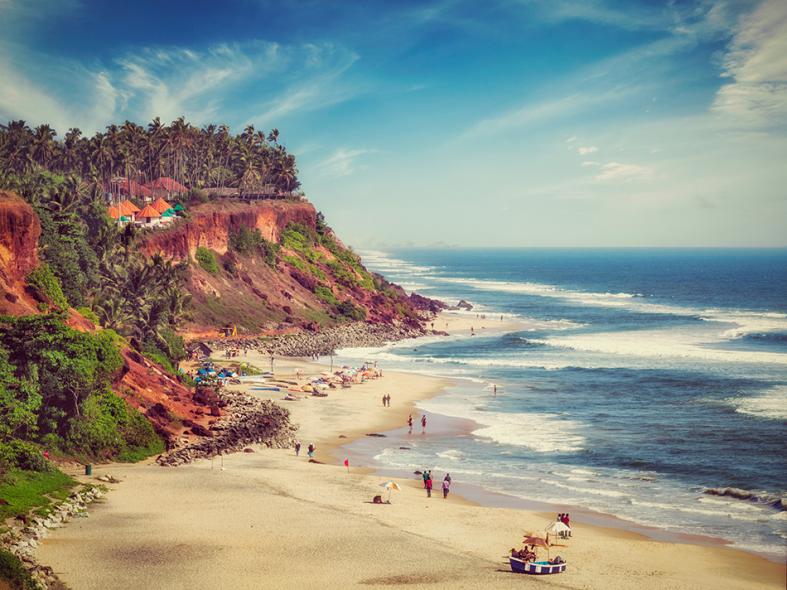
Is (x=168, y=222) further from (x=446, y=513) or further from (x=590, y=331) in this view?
(x=446, y=513)

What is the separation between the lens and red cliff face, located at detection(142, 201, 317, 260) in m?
84.2

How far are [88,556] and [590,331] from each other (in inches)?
3265

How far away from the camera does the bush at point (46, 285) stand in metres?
42.9

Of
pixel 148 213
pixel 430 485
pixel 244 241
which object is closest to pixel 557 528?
pixel 430 485

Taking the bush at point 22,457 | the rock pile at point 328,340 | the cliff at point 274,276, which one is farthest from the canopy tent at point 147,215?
the bush at point 22,457

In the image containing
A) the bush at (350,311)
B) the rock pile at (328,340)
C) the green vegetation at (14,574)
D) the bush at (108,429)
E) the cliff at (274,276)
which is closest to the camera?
the green vegetation at (14,574)

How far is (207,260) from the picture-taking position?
292 feet

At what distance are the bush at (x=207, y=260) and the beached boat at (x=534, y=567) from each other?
68619 mm

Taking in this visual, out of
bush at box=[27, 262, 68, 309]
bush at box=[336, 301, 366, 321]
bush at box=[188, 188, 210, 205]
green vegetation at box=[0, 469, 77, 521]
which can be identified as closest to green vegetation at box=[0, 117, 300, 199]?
bush at box=[188, 188, 210, 205]

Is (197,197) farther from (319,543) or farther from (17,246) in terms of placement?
(319,543)

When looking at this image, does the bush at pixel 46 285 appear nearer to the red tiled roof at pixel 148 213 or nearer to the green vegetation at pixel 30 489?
the green vegetation at pixel 30 489

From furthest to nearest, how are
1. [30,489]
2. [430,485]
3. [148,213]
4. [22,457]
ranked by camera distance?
[148,213], [430,485], [22,457], [30,489]

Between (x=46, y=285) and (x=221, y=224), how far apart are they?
172 ft

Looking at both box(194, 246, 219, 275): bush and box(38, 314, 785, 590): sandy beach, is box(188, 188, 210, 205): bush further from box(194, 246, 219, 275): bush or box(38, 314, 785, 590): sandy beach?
box(38, 314, 785, 590): sandy beach
